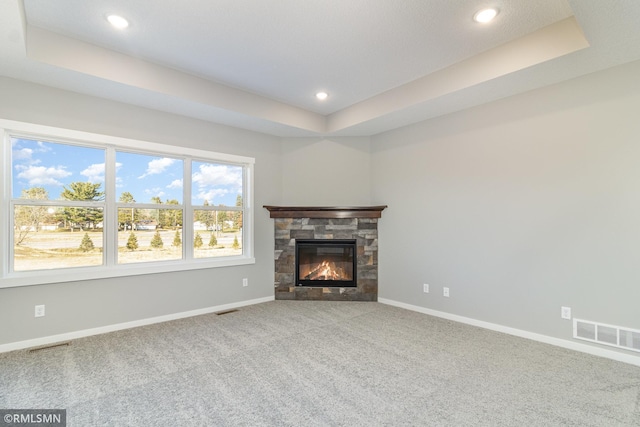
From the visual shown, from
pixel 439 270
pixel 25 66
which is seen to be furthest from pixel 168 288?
pixel 439 270

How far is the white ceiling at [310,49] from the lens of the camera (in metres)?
2.42

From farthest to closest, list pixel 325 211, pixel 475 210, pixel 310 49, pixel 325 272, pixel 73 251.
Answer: pixel 325 272
pixel 325 211
pixel 475 210
pixel 73 251
pixel 310 49

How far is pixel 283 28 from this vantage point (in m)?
2.70

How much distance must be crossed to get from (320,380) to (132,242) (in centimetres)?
288

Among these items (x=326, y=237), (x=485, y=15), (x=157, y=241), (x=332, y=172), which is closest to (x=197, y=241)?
(x=157, y=241)

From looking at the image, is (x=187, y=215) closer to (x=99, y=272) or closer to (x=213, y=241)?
(x=213, y=241)

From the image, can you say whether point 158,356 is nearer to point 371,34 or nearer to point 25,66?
point 25,66

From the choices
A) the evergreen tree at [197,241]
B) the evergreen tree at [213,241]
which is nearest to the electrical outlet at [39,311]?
the evergreen tree at [197,241]

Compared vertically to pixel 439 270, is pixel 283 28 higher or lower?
higher

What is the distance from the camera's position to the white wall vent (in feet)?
9.03

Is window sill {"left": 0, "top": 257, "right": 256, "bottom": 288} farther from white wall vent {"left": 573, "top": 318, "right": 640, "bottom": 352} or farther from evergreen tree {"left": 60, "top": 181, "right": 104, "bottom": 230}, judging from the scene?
white wall vent {"left": 573, "top": 318, "right": 640, "bottom": 352}

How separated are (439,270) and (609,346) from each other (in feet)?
5.76

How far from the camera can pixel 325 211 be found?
195 inches

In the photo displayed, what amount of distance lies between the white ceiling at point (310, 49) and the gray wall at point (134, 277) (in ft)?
0.74
